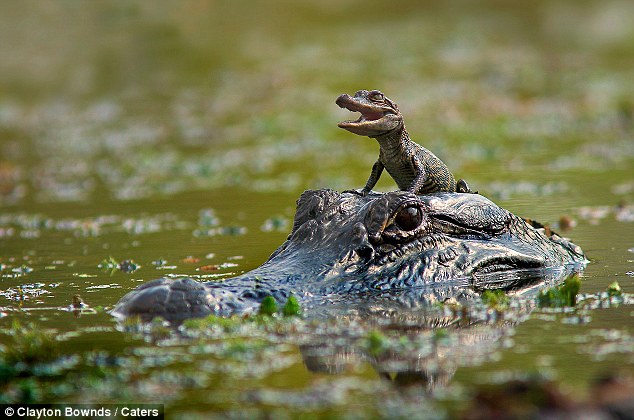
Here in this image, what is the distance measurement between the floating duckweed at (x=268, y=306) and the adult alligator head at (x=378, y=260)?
0.18 metres

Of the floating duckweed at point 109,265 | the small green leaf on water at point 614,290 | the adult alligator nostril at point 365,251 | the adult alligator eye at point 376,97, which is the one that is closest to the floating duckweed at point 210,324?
the adult alligator nostril at point 365,251

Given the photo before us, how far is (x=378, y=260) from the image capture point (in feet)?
23.3

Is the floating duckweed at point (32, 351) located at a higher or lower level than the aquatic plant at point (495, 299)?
lower

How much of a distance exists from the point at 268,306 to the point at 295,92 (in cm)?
1925

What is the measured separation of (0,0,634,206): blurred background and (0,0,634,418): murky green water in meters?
0.09

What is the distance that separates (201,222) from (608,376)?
8.28 metres

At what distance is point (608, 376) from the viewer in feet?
14.3

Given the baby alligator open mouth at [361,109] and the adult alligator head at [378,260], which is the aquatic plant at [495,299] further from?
the baby alligator open mouth at [361,109]

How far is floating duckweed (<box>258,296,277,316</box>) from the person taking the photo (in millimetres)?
6328

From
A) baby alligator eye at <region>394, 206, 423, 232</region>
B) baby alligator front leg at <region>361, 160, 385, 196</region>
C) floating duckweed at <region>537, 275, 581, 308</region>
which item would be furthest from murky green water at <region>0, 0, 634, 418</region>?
baby alligator front leg at <region>361, 160, 385, 196</region>

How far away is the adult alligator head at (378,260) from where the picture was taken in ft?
Answer: 21.2

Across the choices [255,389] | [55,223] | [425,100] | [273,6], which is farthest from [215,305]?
[273,6]

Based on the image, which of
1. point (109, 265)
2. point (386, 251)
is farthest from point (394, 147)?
point (109, 265)

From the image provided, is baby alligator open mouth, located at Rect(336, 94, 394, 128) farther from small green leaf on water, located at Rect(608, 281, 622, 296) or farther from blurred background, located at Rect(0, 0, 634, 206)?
blurred background, located at Rect(0, 0, 634, 206)
